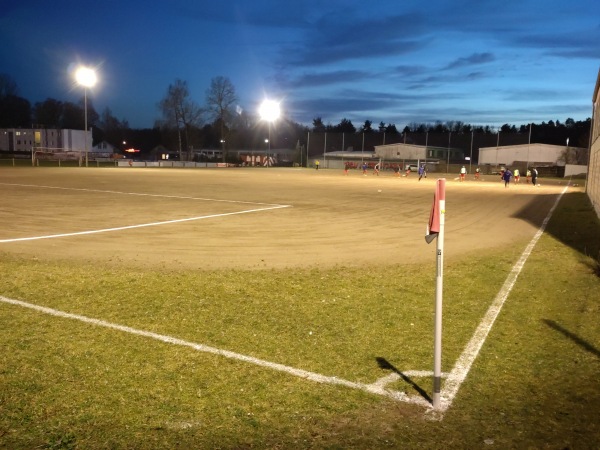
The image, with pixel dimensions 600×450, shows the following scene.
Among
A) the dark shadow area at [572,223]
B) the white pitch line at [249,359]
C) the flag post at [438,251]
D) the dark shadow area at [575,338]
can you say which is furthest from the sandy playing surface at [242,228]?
the flag post at [438,251]

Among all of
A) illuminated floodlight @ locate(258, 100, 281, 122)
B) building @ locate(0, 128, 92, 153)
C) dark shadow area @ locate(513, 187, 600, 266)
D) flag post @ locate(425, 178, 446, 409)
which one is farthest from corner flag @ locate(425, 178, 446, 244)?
building @ locate(0, 128, 92, 153)

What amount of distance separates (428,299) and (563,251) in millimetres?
6198

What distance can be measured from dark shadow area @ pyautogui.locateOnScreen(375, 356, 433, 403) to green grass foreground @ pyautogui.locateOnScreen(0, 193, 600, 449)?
0.04 metres

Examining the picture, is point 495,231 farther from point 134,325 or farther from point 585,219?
point 134,325

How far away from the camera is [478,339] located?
246 inches

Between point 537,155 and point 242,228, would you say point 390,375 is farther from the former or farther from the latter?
point 537,155

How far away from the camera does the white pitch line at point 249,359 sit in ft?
15.7

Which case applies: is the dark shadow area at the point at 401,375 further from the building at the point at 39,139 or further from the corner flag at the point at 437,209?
the building at the point at 39,139

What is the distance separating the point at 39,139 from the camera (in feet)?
384

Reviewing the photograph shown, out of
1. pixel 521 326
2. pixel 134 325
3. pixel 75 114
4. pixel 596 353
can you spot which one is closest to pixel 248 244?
pixel 134 325

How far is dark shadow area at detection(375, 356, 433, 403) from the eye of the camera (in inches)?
188

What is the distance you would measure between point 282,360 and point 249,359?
36 centimetres

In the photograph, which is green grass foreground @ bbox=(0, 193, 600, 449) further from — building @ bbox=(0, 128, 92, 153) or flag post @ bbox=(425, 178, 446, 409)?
building @ bbox=(0, 128, 92, 153)

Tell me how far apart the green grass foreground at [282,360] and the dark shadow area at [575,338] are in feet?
0.08
